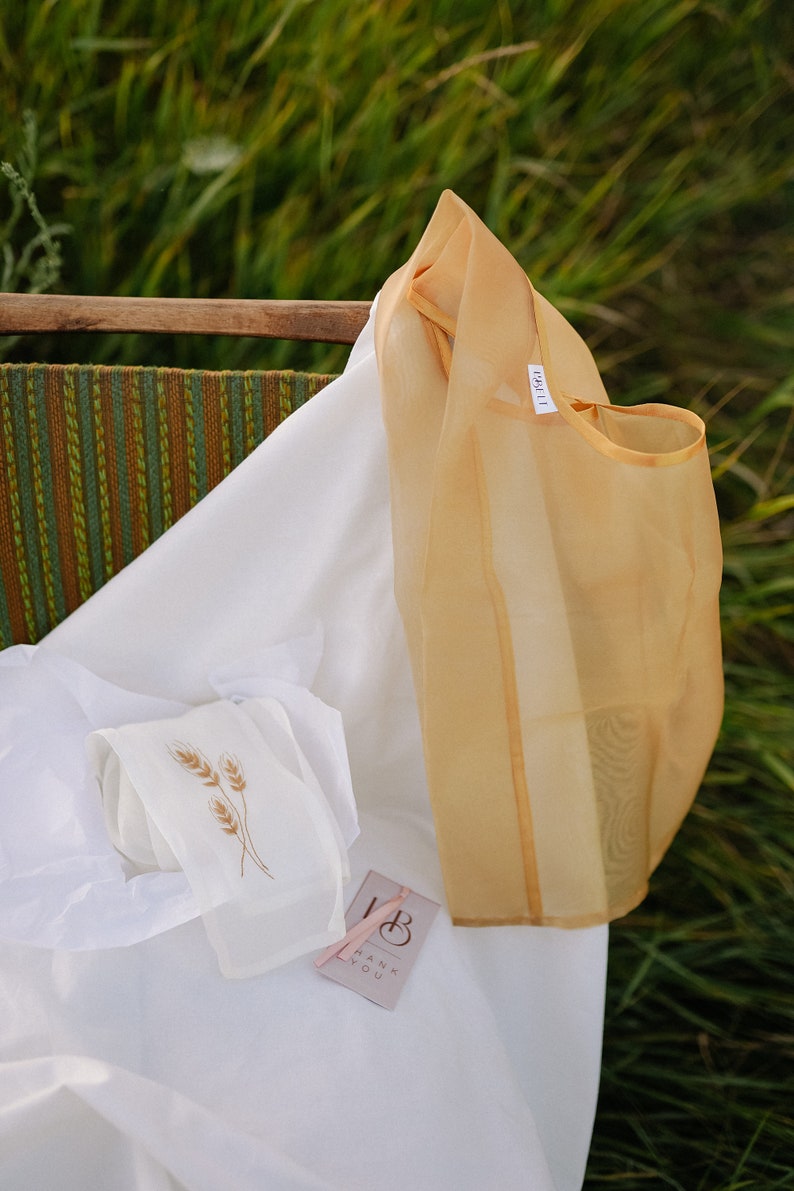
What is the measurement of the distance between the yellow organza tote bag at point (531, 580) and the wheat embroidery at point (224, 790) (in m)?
0.15

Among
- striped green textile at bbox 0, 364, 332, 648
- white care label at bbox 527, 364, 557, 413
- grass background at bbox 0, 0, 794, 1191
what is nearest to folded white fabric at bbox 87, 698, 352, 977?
striped green textile at bbox 0, 364, 332, 648

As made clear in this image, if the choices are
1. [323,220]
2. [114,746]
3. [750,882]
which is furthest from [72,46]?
[750,882]

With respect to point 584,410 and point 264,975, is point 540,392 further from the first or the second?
point 264,975

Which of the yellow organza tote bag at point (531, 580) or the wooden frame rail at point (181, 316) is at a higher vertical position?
the wooden frame rail at point (181, 316)

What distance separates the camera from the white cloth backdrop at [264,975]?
54 cm

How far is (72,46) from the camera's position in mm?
1038

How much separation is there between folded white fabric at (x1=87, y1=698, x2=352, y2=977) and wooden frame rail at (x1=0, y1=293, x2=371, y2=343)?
34 cm

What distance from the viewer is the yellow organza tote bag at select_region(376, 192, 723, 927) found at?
663 mm

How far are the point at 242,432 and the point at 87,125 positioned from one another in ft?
1.81

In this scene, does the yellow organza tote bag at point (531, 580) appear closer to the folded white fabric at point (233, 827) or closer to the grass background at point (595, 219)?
the folded white fabric at point (233, 827)

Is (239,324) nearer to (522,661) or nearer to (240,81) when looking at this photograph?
(522,661)

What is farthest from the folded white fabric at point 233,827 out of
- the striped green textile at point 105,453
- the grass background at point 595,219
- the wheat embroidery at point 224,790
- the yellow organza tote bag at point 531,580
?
the grass background at point 595,219

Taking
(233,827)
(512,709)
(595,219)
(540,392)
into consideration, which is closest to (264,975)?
(233,827)

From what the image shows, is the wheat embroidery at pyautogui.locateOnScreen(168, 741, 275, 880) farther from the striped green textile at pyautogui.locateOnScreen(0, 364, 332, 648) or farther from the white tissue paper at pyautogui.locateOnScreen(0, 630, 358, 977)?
the striped green textile at pyautogui.locateOnScreen(0, 364, 332, 648)
